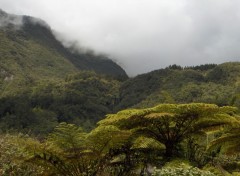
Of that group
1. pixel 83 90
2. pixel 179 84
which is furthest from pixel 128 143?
pixel 83 90

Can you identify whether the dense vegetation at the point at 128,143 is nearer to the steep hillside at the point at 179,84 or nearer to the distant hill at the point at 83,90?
the distant hill at the point at 83,90

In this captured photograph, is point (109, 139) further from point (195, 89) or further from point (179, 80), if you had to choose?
point (179, 80)

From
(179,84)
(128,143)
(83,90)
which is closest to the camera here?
(128,143)

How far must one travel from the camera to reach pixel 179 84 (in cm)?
15700

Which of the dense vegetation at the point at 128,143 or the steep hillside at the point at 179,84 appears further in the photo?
the steep hillside at the point at 179,84

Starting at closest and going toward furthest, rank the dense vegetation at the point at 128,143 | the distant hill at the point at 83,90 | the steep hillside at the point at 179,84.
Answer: the dense vegetation at the point at 128,143
the distant hill at the point at 83,90
the steep hillside at the point at 179,84

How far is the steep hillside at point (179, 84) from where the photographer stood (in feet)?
460

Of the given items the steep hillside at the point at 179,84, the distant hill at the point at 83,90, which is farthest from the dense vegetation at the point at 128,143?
the steep hillside at the point at 179,84

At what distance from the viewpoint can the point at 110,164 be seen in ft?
39.4

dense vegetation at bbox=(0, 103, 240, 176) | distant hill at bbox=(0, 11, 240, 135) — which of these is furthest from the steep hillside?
dense vegetation at bbox=(0, 103, 240, 176)

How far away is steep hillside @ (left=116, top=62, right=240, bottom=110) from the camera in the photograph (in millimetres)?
140125

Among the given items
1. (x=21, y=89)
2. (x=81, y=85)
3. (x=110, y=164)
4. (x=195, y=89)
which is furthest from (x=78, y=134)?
(x=81, y=85)

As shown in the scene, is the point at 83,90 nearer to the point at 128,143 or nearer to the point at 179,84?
the point at 179,84

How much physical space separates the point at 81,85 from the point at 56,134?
515 feet
